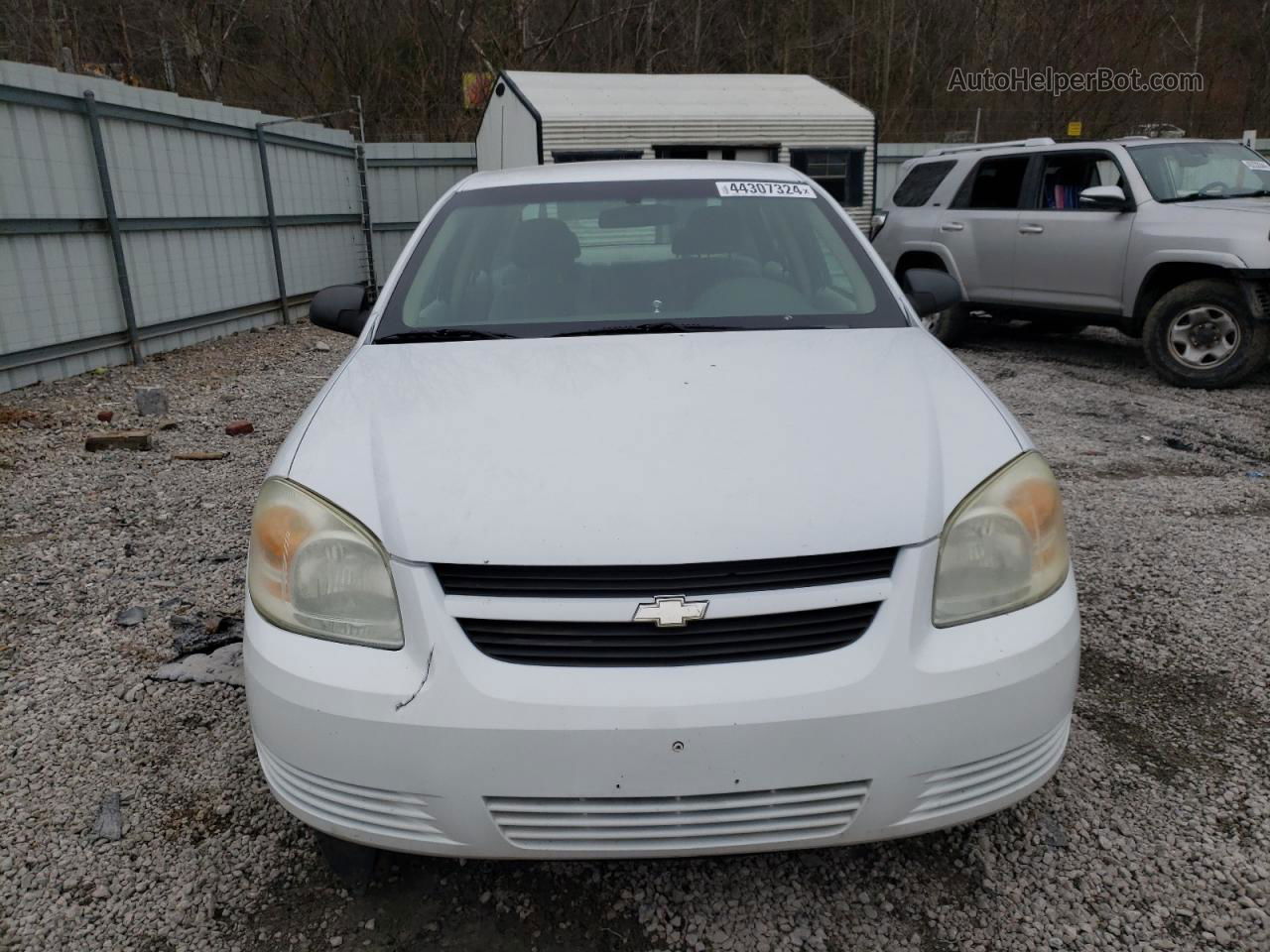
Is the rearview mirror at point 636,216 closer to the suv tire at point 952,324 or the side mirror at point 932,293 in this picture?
the side mirror at point 932,293

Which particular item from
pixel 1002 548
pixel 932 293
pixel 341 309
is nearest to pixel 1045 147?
pixel 932 293

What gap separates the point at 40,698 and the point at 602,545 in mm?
2203

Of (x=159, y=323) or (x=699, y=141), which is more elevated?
(x=699, y=141)

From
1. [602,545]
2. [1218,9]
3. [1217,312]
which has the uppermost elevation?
[1218,9]

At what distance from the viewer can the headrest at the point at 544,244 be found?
9.45ft

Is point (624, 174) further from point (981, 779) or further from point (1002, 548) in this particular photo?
point (981, 779)

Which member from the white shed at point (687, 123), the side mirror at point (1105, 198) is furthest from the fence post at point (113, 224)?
the side mirror at point (1105, 198)

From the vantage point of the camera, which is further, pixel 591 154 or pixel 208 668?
pixel 591 154

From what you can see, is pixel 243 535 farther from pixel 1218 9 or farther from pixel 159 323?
pixel 1218 9

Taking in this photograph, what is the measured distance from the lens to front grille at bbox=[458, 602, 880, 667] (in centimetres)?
156

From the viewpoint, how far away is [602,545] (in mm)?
1576

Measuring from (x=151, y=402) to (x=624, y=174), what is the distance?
477cm

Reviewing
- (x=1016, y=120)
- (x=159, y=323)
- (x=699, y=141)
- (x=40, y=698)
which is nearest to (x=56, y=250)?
(x=159, y=323)

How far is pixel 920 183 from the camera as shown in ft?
29.9
